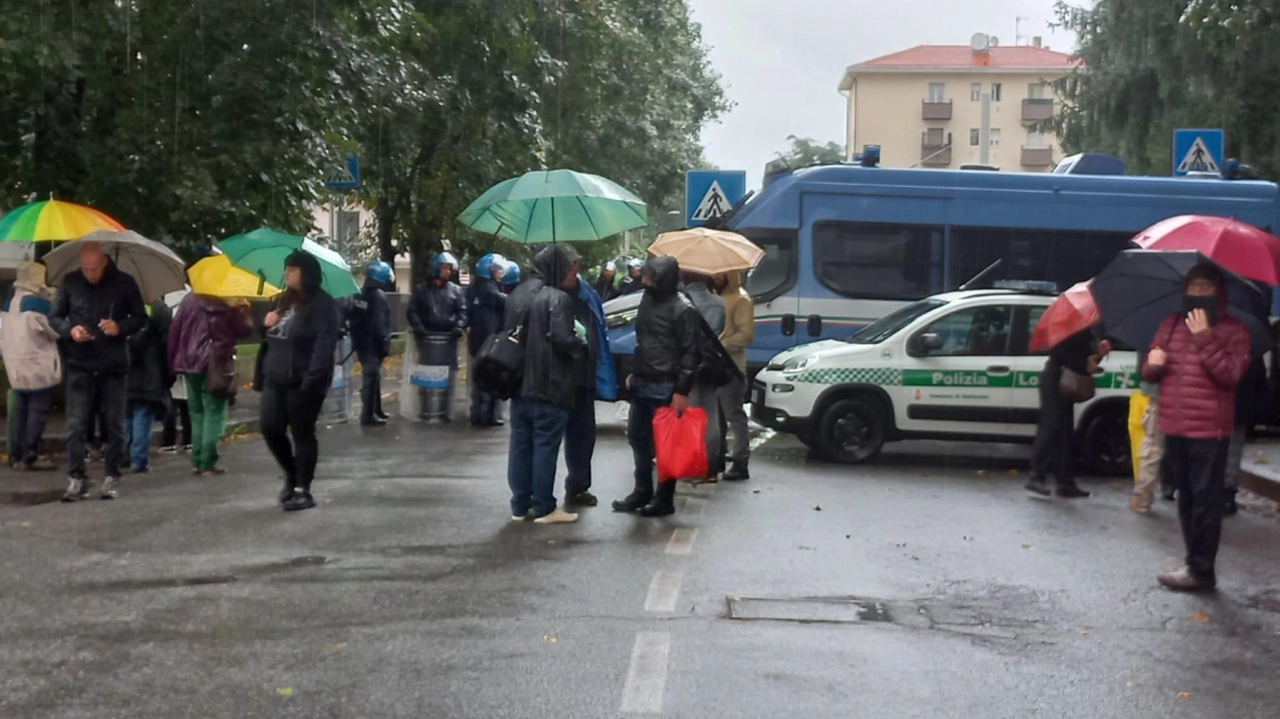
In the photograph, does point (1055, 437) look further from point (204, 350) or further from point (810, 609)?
→ point (204, 350)

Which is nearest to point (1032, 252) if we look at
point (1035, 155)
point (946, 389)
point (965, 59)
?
point (946, 389)

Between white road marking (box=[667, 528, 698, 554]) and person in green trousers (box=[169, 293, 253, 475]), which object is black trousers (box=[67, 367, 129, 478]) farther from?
white road marking (box=[667, 528, 698, 554])

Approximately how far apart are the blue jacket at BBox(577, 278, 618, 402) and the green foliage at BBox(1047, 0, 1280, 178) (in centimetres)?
1466

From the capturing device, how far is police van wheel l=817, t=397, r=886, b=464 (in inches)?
540

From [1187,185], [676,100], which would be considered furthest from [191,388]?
[676,100]

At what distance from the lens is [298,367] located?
10250 millimetres

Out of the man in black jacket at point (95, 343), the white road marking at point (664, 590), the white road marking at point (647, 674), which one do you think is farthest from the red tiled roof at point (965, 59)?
the white road marking at point (647, 674)

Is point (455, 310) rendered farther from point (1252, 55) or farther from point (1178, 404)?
point (1252, 55)

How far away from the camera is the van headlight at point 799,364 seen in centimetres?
1373

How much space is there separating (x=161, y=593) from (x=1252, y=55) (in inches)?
865

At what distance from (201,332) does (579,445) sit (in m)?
3.50

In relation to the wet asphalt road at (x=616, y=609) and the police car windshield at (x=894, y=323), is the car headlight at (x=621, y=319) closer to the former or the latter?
the police car windshield at (x=894, y=323)

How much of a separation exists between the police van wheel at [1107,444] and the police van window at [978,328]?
1023 millimetres

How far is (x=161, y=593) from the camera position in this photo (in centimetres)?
756
